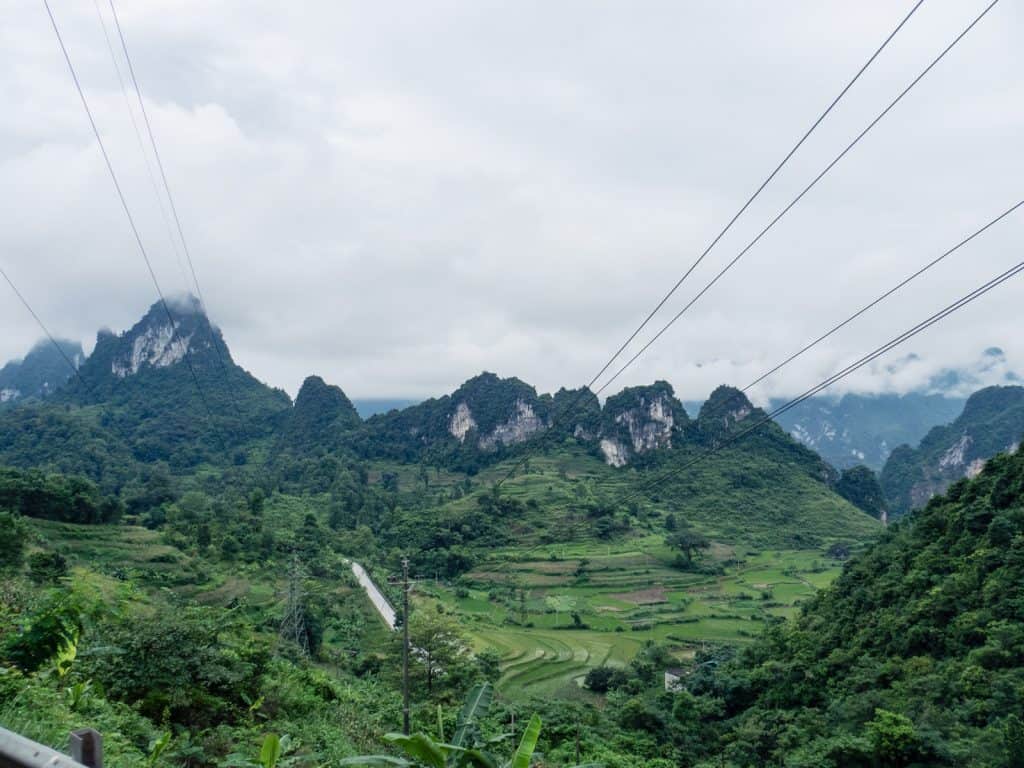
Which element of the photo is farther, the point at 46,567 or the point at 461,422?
the point at 461,422

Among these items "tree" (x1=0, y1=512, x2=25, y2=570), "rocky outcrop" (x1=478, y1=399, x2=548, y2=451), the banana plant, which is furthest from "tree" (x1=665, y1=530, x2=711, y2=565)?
the banana plant

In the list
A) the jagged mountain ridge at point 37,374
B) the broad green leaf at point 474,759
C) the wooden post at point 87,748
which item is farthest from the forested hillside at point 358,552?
the jagged mountain ridge at point 37,374

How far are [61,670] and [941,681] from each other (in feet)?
53.2

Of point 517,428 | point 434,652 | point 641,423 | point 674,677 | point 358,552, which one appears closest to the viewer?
point 434,652

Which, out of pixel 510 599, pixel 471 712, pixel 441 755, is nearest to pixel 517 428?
pixel 510 599

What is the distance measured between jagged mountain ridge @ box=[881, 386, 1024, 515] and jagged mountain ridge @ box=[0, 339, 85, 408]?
5208 inches

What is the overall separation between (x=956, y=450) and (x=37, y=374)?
483 ft

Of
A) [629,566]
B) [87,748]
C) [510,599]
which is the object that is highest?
[629,566]

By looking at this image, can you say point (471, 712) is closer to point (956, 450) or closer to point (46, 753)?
point (46, 753)

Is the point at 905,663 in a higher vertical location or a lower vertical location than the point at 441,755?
higher

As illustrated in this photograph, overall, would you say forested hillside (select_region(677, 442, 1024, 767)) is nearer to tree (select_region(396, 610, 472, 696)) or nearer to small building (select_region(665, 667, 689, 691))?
small building (select_region(665, 667, 689, 691))

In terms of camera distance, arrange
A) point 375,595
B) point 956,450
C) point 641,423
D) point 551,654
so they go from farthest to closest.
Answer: point 956,450, point 641,423, point 375,595, point 551,654

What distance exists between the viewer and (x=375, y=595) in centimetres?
3600

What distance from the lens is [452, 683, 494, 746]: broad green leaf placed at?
169 inches
